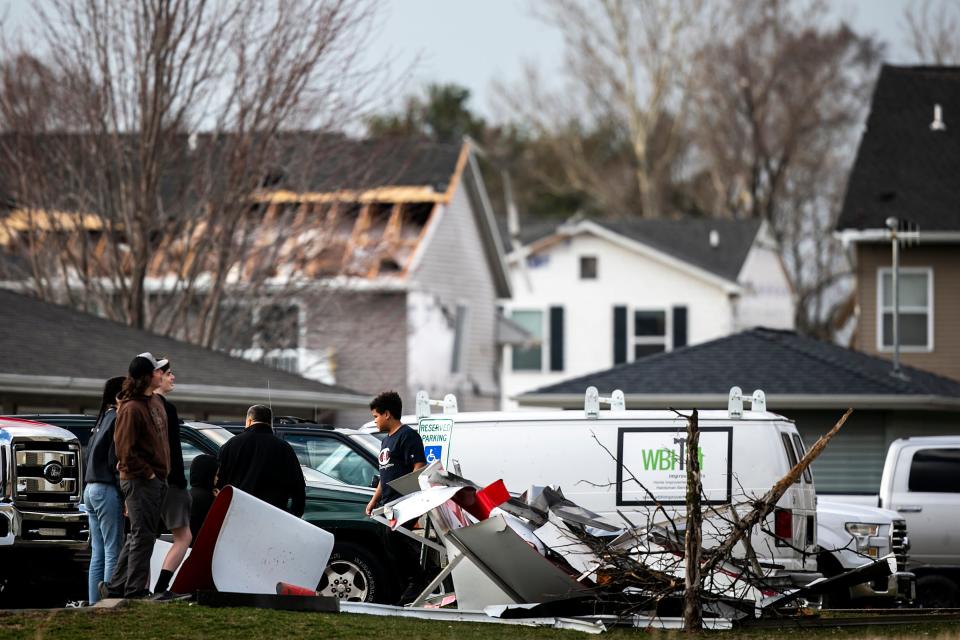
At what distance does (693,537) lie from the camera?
32.6 feet

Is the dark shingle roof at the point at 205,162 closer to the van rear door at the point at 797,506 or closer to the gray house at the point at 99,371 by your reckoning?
the gray house at the point at 99,371

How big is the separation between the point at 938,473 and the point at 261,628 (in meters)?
9.32

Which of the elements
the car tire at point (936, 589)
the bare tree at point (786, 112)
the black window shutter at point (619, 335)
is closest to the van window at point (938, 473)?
the car tire at point (936, 589)

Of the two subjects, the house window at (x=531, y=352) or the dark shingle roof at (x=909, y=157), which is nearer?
the dark shingle roof at (x=909, y=157)

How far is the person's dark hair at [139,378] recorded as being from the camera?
10.5 metres

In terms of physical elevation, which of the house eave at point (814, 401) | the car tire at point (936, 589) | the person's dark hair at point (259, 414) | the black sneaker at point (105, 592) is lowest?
the car tire at point (936, 589)

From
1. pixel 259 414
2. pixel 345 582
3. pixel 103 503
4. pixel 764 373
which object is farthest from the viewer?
pixel 764 373

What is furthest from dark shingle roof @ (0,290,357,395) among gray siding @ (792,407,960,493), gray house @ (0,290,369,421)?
gray siding @ (792,407,960,493)

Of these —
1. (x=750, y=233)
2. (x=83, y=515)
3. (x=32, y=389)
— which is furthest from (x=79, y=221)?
(x=750, y=233)

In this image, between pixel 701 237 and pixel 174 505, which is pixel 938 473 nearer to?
pixel 174 505

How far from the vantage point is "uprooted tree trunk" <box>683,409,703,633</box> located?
9.82 meters

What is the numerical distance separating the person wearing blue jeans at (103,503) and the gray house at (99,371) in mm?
7325

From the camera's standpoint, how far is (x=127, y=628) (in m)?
9.41

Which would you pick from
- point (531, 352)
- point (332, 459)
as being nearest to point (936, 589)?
point (332, 459)
